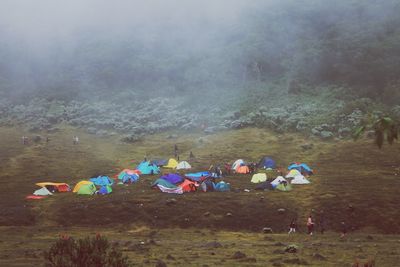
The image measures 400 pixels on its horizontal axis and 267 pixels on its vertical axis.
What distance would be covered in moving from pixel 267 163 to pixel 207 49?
173ft

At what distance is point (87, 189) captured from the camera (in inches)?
1604

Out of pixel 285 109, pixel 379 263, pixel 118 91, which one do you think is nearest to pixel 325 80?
pixel 285 109

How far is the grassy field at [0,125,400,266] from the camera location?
2547 cm

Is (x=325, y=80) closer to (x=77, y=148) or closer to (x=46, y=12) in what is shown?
(x=77, y=148)

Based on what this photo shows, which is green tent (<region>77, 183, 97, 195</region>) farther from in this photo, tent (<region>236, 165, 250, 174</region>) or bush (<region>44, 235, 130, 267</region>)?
bush (<region>44, 235, 130, 267</region>)

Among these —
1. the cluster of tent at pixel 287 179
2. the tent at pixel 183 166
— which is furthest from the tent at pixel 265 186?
the tent at pixel 183 166

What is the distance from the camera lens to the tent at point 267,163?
49.2m

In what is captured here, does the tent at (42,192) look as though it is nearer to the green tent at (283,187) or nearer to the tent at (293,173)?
the green tent at (283,187)

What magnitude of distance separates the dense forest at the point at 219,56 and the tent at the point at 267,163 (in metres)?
16.2

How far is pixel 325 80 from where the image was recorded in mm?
79250

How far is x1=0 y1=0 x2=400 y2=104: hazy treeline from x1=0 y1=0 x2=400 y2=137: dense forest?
0.23m

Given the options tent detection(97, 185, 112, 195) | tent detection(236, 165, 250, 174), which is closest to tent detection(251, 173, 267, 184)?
tent detection(236, 165, 250, 174)

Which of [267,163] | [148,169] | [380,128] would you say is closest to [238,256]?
[380,128]

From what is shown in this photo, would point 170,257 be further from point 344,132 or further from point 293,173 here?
point 344,132
